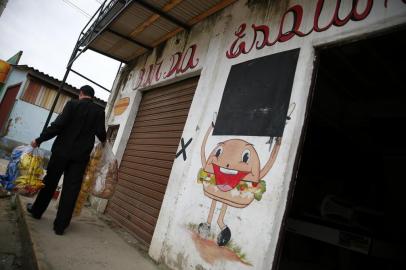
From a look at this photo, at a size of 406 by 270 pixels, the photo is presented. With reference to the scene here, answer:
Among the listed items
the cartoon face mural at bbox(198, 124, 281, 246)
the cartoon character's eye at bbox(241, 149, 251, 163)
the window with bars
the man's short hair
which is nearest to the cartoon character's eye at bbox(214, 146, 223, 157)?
the cartoon face mural at bbox(198, 124, 281, 246)

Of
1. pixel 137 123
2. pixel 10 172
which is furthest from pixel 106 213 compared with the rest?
pixel 10 172

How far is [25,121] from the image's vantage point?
14.2m

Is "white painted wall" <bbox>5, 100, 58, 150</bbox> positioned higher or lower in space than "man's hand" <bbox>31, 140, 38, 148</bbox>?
higher

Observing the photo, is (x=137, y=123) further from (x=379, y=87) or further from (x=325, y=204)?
(x=379, y=87)

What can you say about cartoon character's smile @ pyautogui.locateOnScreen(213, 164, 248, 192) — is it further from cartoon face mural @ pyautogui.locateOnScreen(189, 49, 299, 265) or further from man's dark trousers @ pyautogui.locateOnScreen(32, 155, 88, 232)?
man's dark trousers @ pyautogui.locateOnScreen(32, 155, 88, 232)

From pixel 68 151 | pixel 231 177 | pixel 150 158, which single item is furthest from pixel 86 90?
pixel 231 177

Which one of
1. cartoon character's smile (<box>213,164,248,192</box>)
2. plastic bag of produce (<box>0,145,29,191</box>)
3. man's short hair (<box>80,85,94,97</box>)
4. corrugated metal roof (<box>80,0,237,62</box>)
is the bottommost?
plastic bag of produce (<box>0,145,29,191</box>)

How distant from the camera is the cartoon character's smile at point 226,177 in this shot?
11.3 feet

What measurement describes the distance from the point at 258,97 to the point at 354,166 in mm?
5179

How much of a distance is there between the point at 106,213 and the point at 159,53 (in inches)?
152

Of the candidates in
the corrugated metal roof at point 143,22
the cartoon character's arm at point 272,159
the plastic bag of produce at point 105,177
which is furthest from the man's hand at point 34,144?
the cartoon character's arm at point 272,159

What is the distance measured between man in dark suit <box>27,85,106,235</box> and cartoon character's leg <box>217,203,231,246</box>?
6.88 feet

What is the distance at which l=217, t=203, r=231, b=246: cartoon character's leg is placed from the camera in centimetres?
325

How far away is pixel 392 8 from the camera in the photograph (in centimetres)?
258
